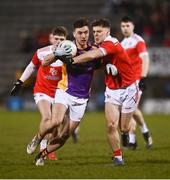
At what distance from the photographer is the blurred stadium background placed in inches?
1134

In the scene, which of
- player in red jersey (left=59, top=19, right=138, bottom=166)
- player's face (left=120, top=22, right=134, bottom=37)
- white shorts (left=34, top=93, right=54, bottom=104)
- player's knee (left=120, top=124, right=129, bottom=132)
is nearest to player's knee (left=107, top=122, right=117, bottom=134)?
player in red jersey (left=59, top=19, right=138, bottom=166)

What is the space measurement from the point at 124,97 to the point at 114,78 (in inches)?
17.0

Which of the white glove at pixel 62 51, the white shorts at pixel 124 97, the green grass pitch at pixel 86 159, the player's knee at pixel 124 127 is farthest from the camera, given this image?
the player's knee at pixel 124 127

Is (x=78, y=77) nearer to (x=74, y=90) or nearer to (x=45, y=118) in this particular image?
(x=74, y=90)

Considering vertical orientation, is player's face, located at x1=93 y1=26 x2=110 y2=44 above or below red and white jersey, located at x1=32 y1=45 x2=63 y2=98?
above

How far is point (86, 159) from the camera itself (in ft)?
40.0

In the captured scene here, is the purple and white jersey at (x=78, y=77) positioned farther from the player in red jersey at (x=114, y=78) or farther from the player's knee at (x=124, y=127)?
the player's knee at (x=124, y=127)

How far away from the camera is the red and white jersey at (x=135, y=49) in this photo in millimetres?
14500

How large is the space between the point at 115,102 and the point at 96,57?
109 cm

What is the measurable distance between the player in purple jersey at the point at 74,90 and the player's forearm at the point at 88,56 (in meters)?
0.32

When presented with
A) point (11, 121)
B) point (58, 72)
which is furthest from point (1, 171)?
point (11, 121)

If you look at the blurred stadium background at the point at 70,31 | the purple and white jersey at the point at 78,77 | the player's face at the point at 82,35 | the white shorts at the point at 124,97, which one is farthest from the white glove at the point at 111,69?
the blurred stadium background at the point at 70,31

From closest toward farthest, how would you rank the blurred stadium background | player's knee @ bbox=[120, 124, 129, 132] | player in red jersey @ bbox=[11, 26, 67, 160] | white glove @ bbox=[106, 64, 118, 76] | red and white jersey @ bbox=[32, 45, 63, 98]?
white glove @ bbox=[106, 64, 118, 76] < player's knee @ bbox=[120, 124, 129, 132] < player in red jersey @ bbox=[11, 26, 67, 160] < red and white jersey @ bbox=[32, 45, 63, 98] < the blurred stadium background

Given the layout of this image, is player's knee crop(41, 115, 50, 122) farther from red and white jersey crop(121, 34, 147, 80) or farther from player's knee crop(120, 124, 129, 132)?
red and white jersey crop(121, 34, 147, 80)
